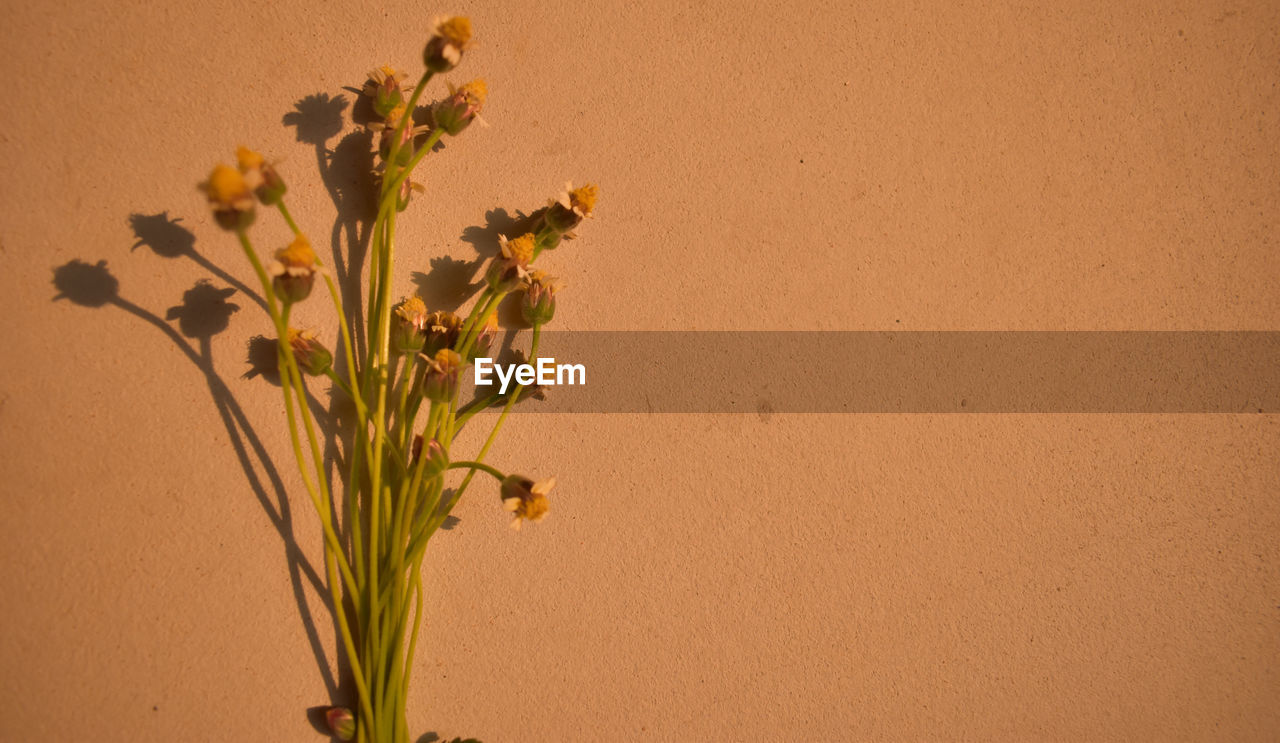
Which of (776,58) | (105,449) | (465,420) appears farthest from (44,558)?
(776,58)

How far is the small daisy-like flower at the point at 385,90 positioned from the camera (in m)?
0.58

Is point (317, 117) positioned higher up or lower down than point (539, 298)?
higher up

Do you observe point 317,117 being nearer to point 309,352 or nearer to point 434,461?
point 309,352

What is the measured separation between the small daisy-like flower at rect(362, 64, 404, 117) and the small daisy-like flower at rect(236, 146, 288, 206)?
0.14m

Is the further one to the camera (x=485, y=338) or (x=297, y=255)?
(x=485, y=338)

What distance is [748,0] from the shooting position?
2.25 ft

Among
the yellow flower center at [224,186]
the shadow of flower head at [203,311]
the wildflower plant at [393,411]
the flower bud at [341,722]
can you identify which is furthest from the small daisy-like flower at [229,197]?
the flower bud at [341,722]

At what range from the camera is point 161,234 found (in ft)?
1.95

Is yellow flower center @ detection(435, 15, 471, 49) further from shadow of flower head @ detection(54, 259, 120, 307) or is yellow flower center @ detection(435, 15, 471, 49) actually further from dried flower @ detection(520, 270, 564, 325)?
shadow of flower head @ detection(54, 259, 120, 307)

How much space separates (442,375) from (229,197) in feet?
0.64

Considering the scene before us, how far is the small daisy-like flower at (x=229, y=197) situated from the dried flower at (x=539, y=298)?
0.22m
